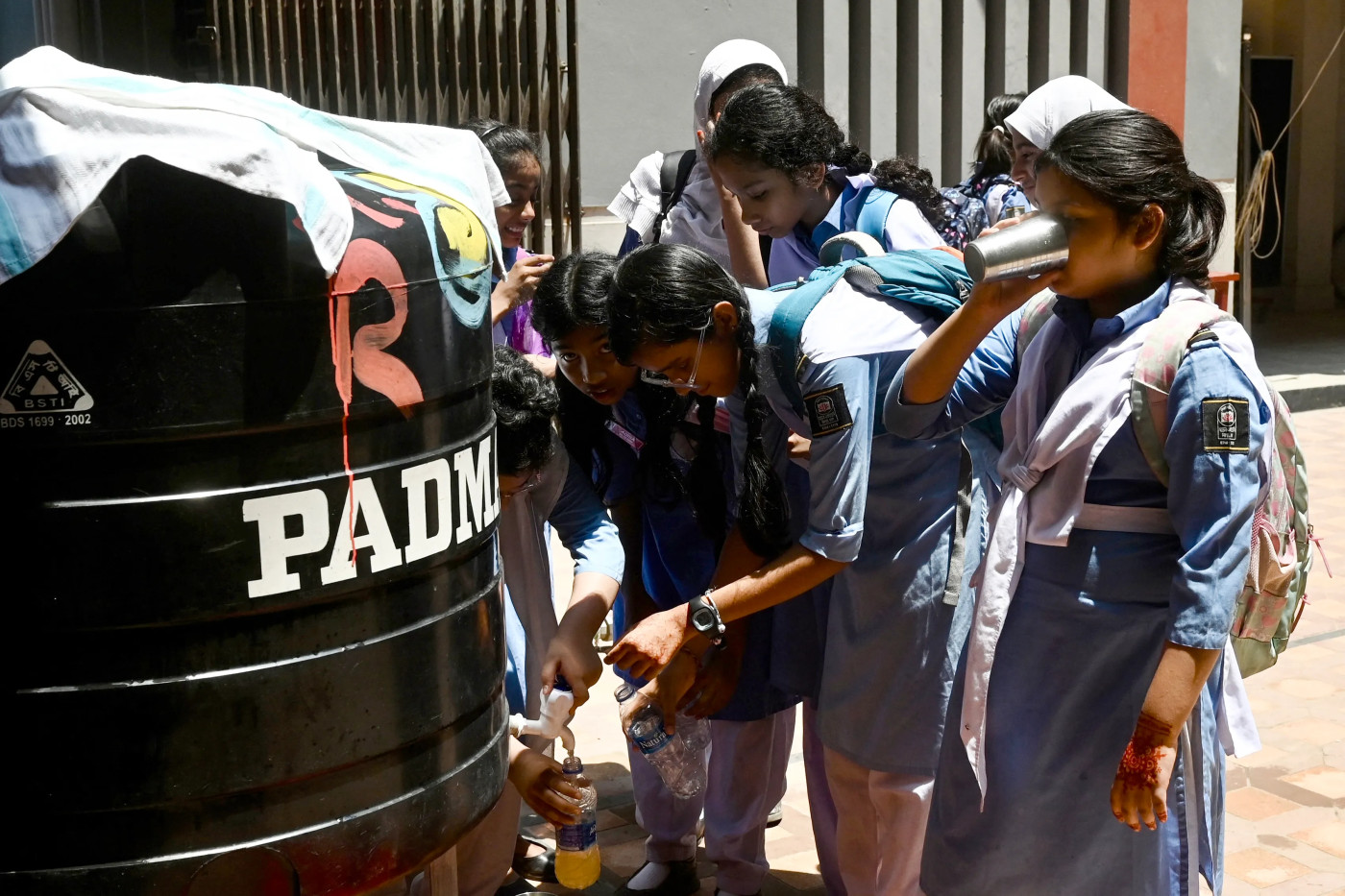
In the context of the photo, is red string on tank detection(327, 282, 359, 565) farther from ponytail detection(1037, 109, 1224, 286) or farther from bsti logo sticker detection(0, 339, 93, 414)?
ponytail detection(1037, 109, 1224, 286)

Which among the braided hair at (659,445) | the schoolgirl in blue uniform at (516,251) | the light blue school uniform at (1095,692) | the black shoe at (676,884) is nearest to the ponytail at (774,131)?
the braided hair at (659,445)

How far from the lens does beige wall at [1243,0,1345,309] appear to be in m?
12.0

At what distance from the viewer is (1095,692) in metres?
2.13

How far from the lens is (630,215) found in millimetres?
3811

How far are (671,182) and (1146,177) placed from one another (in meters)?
1.82

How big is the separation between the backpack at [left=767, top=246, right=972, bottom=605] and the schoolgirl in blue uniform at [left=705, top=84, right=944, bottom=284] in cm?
40

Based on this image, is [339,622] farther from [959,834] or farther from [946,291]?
[946,291]

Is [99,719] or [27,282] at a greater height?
[27,282]

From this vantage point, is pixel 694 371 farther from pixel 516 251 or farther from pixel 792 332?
pixel 516 251

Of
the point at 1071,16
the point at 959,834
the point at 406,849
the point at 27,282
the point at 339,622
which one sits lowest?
the point at 959,834

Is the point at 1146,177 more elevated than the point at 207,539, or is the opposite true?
the point at 1146,177

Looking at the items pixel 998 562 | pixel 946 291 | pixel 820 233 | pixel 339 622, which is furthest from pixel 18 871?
pixel 820 233

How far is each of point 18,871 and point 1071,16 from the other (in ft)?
24.8

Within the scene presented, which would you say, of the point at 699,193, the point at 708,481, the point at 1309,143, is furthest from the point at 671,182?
the point at 1309,143
